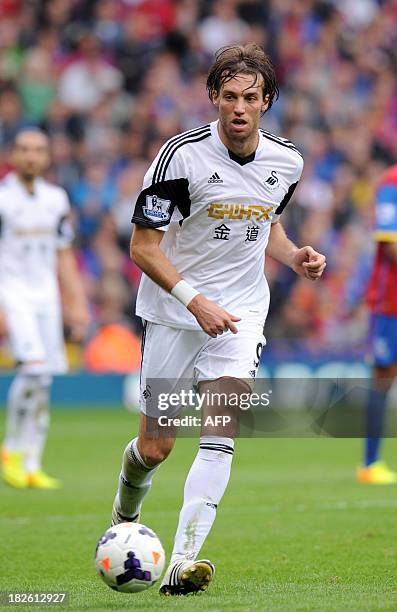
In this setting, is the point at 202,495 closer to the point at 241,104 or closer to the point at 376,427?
the point at 241,104

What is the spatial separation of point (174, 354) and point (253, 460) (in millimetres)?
6183

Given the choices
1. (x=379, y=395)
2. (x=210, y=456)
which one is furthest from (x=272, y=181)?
(x=379, y=395)

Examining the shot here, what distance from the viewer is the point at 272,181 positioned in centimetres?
617

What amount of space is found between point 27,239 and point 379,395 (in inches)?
126

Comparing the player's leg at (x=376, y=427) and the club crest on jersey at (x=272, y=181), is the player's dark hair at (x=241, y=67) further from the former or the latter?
the player's leg at (x=376, y=427)

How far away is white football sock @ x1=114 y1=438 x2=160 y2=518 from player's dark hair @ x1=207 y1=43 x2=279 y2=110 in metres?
1.75

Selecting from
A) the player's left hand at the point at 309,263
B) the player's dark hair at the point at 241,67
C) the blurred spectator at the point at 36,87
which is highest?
the blurred spectator at the point at 36,87

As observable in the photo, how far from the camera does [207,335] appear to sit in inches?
239

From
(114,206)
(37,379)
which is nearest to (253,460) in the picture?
(37,379)

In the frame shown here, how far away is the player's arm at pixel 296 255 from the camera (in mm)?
6059

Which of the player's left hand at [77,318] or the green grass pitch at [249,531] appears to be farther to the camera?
the player's left hand at [77,318]

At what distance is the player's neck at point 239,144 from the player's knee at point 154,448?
1.39 m

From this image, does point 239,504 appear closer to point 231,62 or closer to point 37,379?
point 37,379

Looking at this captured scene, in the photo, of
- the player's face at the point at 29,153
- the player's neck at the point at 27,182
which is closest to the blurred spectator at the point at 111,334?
the player's neck at the point at 27,182
